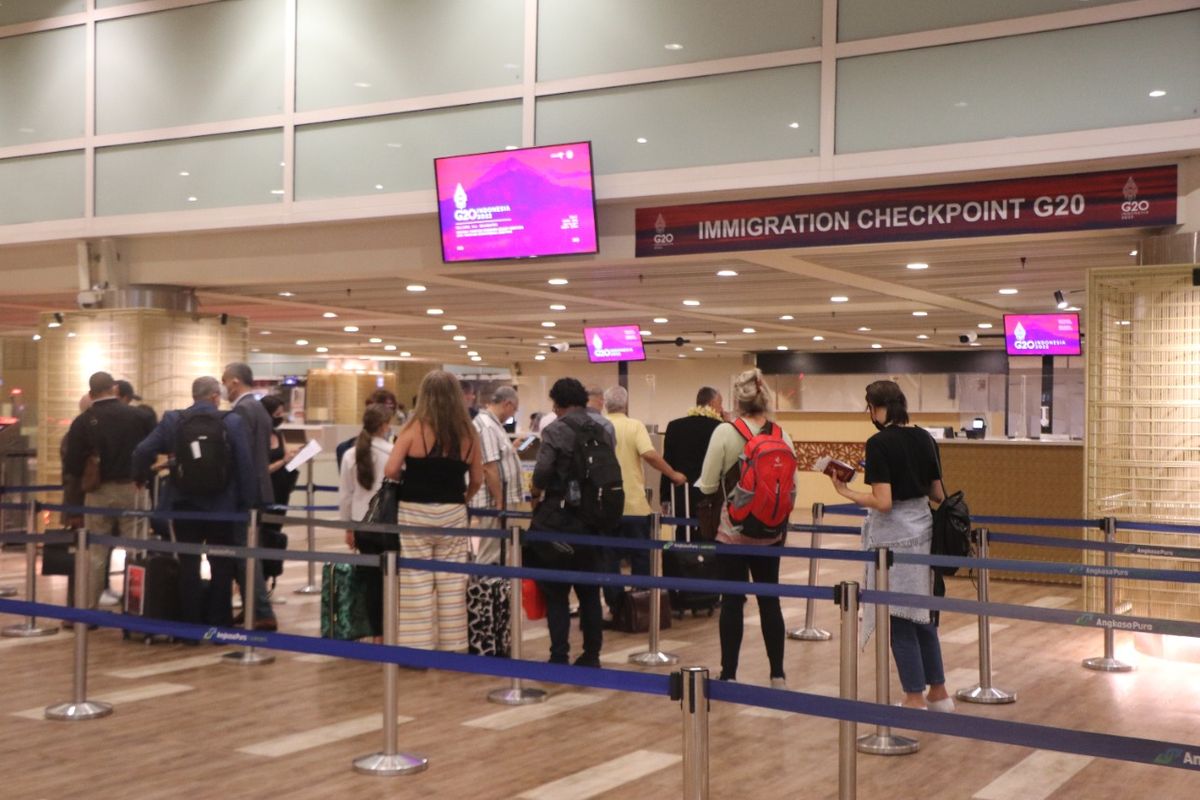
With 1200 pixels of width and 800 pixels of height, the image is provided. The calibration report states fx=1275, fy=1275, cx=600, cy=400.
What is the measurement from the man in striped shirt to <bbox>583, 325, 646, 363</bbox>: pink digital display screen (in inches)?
434

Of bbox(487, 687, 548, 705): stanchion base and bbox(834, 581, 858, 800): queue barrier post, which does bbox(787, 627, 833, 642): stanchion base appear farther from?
bbox(834, 581, 858, 800): queue barrier post

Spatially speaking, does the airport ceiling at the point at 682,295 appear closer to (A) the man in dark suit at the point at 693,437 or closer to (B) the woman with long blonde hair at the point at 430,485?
(A) the man in dark suit at the point at 693,437

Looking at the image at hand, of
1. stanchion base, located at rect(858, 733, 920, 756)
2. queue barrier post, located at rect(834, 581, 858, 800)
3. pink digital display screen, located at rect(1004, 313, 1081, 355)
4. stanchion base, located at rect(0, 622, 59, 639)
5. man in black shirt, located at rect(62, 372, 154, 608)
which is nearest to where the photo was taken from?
queue barrier post, located at rect(834, 581, 858, 800)

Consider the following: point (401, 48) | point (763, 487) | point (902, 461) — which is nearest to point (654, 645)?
point (763, 487)

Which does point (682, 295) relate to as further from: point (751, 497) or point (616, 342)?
point (751, 497)

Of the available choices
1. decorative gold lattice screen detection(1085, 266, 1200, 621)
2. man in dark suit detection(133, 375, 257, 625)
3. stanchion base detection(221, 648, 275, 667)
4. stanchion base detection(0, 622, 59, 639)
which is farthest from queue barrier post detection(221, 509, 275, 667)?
decorative gold lattice screen detection(1085, 266, 1200, 621)

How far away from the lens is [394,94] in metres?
11.4

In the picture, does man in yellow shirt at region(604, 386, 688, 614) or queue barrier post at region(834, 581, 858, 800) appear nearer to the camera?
queue barrier post at region(834, 581, 858, 800)

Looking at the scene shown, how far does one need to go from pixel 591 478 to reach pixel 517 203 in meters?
3.83

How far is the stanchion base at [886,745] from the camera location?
18.5 ft

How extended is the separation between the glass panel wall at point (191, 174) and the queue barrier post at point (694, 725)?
9475 mm

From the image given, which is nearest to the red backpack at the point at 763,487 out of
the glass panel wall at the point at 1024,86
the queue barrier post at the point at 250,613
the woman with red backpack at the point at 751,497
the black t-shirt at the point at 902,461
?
the woman with red backpack at the point at 751,497

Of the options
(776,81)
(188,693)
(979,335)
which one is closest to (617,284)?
(776,81)

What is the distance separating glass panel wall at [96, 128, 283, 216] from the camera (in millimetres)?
12039
